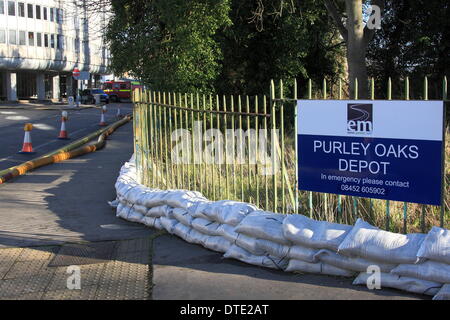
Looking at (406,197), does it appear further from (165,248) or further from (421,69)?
(421,69)

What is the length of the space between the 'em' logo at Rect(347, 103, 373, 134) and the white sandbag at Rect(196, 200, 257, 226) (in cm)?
128

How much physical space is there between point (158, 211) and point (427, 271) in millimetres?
3331

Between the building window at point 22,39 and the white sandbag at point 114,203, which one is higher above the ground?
the building window at point 22,39

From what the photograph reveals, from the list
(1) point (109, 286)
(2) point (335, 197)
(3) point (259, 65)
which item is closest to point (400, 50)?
(3) point (259, 65)

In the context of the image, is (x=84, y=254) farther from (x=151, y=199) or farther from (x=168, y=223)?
(x=151, y=199)

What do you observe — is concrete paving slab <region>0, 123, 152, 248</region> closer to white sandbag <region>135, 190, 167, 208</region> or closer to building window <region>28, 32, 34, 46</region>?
white sandbag <region>135, 190, 167, 208</region>

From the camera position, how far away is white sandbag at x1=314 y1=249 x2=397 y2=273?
4.52m

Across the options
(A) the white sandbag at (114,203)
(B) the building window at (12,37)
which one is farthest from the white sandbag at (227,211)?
(B) the building window at (12,37)

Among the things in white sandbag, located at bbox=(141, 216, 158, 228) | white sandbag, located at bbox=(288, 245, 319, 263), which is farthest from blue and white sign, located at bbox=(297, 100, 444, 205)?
white sandbag, located at bbox=(141, 216, 158, 228)

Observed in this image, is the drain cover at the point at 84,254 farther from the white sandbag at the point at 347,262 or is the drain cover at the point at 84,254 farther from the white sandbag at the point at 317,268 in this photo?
the white sandbag at the point at 347,262

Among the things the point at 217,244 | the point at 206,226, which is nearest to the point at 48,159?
the point at 206,226

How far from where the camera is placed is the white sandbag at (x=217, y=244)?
18.2ft

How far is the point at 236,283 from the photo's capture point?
4.74 m
